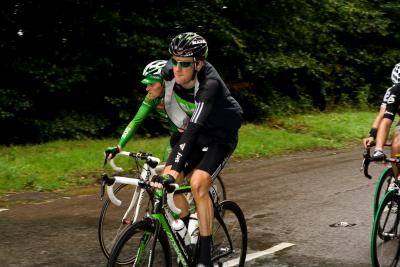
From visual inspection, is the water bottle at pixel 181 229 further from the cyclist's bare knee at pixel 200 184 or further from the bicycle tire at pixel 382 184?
the bicycle tire at pixel 382 184

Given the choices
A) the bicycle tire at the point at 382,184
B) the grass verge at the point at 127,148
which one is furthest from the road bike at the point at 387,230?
the grass verge at the point at 127,148

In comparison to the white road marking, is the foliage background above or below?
below

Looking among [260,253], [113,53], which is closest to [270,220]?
[260,253]

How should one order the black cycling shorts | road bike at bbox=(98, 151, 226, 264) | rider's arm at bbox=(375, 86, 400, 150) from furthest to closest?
rider's arm at bbox=(375, 86, 400, 150)
road bike at bbox=(98, 151, 226, 264)
the black cycling shorts

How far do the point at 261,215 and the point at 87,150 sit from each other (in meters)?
5.20

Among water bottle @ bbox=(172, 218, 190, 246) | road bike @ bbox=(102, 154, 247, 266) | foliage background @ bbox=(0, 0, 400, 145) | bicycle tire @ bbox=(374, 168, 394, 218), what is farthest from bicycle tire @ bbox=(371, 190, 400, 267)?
foliage background @ bbox=(0, 0, 400, 145)

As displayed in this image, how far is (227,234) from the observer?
5.43 metres

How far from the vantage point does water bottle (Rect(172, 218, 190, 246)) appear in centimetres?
481

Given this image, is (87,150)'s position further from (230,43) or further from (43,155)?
(230,43)

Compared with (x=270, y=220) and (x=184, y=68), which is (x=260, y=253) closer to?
(x=270, y=220)

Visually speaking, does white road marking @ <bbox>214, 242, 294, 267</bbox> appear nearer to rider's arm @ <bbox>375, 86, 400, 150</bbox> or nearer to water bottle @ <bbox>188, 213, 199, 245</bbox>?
water bottle @ <bbox>188, 213, 199, 245</bbox>

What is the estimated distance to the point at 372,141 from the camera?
6.14m

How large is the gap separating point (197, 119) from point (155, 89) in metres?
1.23

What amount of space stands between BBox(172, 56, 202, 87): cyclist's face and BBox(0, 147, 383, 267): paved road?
7.10 feet
